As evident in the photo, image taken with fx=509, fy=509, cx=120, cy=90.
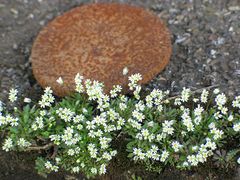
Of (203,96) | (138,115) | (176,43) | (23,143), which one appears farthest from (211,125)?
(23,143)

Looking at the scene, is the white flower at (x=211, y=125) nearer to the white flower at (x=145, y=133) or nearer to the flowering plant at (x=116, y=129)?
the flowering plant at (x=116, y=129)

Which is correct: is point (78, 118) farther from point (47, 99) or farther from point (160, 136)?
point (160, 136)

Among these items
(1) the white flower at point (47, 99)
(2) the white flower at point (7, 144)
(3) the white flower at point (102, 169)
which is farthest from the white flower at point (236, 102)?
(2) the white flower at point (7, 144)

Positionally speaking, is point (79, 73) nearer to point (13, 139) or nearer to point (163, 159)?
point (13, 139)

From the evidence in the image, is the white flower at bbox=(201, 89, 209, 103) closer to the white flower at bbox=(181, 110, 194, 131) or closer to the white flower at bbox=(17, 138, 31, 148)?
the white flower at bbox=(181, 110, 194, 131)

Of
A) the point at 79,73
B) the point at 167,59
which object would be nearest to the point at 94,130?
the point at 79,73
